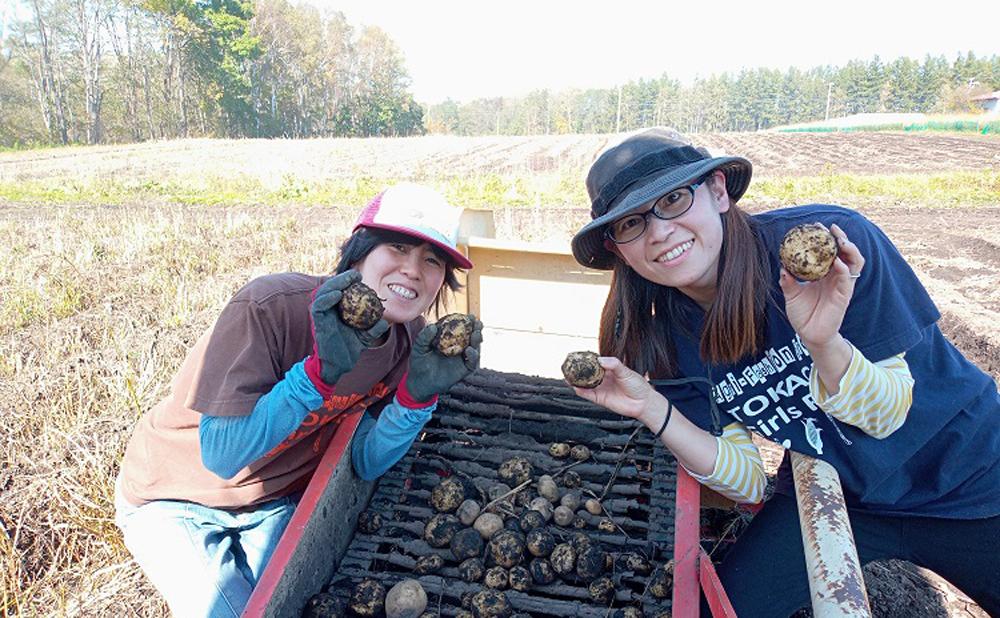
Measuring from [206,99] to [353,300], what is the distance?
57793 millimetres

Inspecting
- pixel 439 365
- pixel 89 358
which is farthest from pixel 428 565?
pixel 89 358

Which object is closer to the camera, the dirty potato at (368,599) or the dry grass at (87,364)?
the dirty potato at (368,599)

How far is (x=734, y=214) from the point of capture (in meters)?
2.04

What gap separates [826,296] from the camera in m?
1.70

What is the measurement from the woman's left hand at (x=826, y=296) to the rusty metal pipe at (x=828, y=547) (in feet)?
1.40

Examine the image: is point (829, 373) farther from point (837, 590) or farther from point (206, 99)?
point (206, 99)

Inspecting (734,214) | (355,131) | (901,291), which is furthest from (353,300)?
(355,131)

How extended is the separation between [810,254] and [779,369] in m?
0.58

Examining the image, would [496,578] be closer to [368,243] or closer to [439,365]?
[439,365]

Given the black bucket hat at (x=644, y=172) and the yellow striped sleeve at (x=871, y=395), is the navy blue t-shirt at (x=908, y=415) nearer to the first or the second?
the yellow striped sleeve at (x=871, y=395)

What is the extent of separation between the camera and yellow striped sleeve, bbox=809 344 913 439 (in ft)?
5.89

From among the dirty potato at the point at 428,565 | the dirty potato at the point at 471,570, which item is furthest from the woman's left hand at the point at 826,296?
the dirty potato at the point at 428,565

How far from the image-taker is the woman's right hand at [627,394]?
2158mm

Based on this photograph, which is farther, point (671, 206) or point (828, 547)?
point (671, 206)
